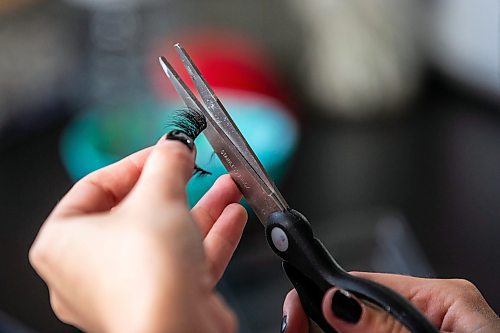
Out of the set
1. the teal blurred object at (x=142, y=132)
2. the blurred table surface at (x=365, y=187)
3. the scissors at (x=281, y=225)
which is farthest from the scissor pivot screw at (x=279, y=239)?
the teal blurred object at (x=142, y=132)

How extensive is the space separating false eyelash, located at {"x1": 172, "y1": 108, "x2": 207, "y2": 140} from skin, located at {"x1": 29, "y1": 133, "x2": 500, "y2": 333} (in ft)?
0.05

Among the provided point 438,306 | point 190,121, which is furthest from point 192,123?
point 438,306

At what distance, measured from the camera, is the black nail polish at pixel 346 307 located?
32 cm

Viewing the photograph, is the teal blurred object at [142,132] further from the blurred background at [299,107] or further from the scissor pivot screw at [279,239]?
the scissor pivot screw at [279,239]

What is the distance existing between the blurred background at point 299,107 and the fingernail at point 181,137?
38cm

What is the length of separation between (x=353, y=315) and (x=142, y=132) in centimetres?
55

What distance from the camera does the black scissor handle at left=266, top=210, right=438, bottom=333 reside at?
313mm

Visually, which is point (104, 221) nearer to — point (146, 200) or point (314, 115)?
point (146, 200)

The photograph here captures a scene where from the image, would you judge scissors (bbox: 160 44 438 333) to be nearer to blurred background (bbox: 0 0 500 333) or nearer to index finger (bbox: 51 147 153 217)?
index finger (bbox: 51 147 153 217)

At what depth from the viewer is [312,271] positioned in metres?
0.33

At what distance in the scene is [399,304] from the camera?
309mm

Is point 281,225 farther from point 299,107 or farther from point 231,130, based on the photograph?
point 299,107

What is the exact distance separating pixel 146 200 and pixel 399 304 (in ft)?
0.36

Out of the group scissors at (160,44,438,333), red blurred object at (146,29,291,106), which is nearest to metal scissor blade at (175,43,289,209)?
scissors at (160,44,438,333)
